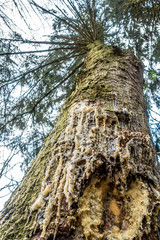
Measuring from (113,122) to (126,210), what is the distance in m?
0.51

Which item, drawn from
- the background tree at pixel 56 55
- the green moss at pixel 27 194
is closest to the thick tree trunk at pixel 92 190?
the green moss at pixel 27 194

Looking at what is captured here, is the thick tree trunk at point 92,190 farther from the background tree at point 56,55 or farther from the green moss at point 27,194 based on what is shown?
the background tree at point 56,55

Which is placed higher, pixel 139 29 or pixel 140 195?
pixel 139 29

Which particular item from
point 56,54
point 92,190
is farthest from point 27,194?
point 56,54

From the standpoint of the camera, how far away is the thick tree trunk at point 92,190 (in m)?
0.65

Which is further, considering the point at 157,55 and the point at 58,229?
the point at 157,55

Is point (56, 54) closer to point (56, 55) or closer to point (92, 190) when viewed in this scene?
point (56, 55)

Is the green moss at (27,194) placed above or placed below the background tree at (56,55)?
below

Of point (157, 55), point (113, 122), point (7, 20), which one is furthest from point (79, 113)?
point (157, 55)

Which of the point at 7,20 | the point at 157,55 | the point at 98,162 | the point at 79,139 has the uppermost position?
the point at 157,55

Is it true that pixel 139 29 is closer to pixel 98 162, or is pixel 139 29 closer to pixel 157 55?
pixel 157 55

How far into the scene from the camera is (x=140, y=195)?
76 centimetres

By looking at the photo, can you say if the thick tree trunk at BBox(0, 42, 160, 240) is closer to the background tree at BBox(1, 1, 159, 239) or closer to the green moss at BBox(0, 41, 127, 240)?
the green moss at BBox(0, 41, 127, 240)

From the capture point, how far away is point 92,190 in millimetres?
762
